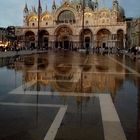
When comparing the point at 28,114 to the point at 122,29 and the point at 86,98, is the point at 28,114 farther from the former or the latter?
the point at 122,29

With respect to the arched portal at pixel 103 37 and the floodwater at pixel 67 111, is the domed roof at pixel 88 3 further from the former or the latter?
the floodwater at pixel 67 111

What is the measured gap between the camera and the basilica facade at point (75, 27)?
113 metres

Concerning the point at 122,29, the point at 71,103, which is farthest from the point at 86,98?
the point at 122,29

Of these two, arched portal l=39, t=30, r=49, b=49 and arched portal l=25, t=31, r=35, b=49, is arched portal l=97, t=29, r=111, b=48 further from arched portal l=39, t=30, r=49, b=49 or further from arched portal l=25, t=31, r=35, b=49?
arched portal l=25, t=31, r=35, b=49

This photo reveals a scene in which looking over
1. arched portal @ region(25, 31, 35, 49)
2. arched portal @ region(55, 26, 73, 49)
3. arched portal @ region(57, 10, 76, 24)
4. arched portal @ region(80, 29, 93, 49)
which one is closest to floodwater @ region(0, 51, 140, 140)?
arched portal @ region(80, 29, 93, 49)

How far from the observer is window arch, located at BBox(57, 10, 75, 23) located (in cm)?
11994

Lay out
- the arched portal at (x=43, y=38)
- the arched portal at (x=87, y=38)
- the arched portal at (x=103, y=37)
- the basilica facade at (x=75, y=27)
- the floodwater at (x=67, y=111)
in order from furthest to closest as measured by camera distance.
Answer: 1. the arched portal at (x=43, y=38)
2. the arched portal at (x=87, y=38)
3. the arched portal at (x=103, y=37)
4. the basilica facade at (x=75, y=27)
5. the floodwater at (x=67, y=111)

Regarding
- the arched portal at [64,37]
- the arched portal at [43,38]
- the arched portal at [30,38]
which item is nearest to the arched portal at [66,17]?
the arched portal at [64,37]

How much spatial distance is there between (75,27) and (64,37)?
6.94m

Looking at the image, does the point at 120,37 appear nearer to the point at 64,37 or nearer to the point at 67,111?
the point at 64,37

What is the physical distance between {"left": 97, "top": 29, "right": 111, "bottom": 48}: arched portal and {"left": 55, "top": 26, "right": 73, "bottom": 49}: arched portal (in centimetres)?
955

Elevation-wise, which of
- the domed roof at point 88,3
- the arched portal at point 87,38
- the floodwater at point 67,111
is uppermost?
the domed roof at point 88,3

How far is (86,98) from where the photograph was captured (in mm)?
10086

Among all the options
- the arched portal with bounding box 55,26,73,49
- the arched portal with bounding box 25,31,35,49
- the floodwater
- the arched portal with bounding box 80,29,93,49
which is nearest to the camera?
the floodwater
